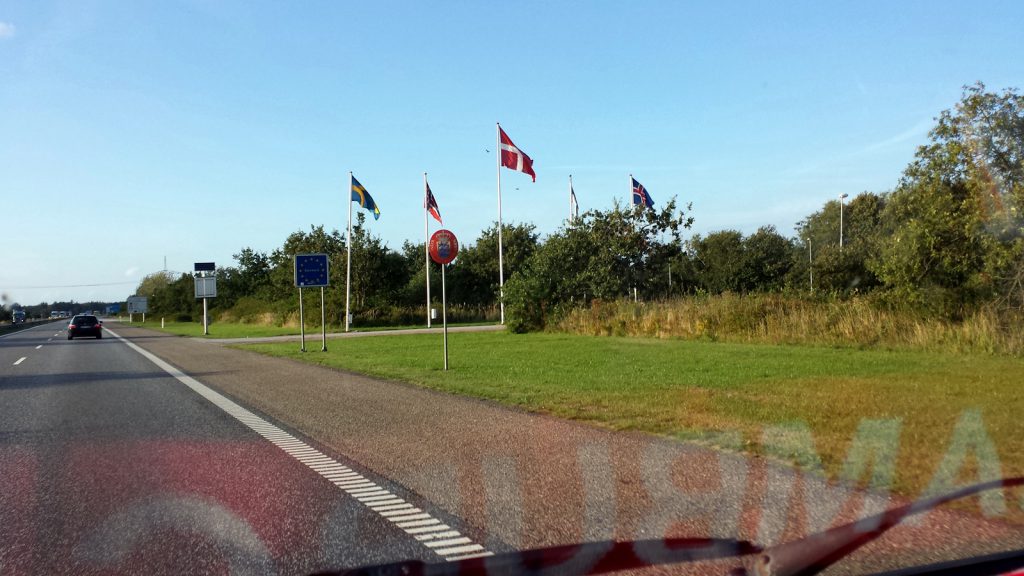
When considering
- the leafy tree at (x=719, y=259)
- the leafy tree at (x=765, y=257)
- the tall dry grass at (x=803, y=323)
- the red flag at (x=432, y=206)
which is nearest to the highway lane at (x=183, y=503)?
the tall dry grass at (x=803, y=323)

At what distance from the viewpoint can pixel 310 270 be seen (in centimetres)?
2634

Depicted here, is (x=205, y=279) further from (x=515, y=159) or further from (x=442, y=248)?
(x=442, y=248)

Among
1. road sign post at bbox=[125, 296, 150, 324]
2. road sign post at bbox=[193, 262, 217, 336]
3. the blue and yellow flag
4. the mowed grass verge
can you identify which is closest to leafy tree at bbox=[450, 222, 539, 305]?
road sign post at bbox=[193, 262, 217, 336]

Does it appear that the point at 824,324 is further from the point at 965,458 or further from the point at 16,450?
the point at 16,450

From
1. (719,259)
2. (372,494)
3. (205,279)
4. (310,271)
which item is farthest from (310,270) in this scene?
(719,259)

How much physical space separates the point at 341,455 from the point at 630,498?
3121 millimetres

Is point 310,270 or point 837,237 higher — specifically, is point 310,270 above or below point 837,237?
below

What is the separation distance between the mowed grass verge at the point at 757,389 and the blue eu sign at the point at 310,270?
654 cm

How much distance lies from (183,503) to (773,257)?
6223 centimetres

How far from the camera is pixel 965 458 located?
6.58 metres

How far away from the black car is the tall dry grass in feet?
96.1

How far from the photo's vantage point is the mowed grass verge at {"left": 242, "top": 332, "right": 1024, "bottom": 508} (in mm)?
7621

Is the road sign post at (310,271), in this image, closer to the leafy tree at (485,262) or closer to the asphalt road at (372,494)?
the asphalt road at (372,494)

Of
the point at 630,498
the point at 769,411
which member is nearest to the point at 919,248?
the point at 769,411
